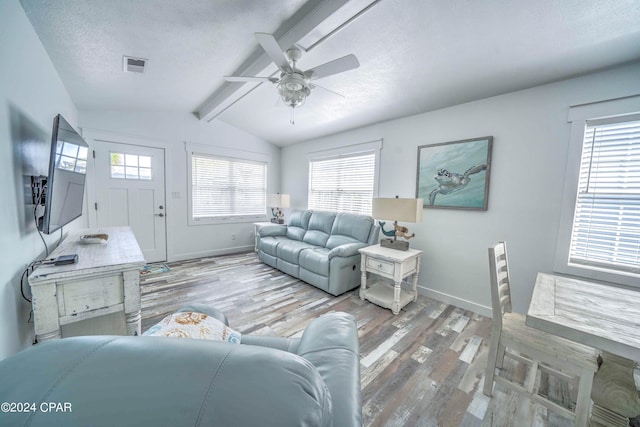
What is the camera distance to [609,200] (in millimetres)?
1947

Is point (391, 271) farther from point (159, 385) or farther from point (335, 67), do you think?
point (159, 385)

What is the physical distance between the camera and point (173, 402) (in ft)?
1.16

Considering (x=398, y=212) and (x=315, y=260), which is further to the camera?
(x=315, y=260)

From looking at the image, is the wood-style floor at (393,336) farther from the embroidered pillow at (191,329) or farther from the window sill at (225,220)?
the embroidered pillow at (191,329)

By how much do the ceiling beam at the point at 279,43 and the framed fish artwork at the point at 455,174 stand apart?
6.30 feet

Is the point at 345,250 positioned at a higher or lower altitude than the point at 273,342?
higher

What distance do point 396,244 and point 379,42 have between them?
210 cm

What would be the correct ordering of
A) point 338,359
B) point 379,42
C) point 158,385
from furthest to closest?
point 379,42, point 338,359, point 158,385

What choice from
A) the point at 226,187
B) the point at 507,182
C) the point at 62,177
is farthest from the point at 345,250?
the point at 226,187

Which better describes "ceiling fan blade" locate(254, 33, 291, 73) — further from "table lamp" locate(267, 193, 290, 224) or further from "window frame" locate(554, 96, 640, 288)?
"table lamp" locate(267, 193, 290, 224)

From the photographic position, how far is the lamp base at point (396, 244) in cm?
287

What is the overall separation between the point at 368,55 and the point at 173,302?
3.27 meters

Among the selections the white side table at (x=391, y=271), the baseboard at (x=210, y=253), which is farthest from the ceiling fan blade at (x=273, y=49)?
the baseboard at (x=210, y=253)

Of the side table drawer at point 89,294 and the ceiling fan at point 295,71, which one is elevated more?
the ceiling fan at point 295,71
